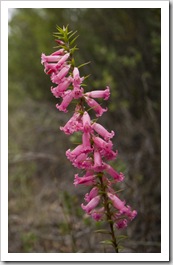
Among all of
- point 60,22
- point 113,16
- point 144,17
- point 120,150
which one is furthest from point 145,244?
point 60,22

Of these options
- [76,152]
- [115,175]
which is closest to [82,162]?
[76,152]

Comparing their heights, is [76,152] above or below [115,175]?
above

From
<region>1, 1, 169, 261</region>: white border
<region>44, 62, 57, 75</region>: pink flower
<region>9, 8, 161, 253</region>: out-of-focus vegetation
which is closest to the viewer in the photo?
<region>44, 62, 57, 75</region>: pink flower

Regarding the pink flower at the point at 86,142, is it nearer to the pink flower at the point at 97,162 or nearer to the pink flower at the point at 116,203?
the pink flower at the point at 97,162

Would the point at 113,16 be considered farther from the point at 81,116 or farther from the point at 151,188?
the point at 81,116

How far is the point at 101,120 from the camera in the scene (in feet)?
21.4

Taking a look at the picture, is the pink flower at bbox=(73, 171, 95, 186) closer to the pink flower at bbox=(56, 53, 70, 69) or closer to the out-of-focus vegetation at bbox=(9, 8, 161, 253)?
the pink flower at bbox=(56, 53, 70, 69)

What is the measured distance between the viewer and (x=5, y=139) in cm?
357

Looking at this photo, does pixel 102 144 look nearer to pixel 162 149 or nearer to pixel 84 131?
pixel 84 131

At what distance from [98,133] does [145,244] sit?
168 cm

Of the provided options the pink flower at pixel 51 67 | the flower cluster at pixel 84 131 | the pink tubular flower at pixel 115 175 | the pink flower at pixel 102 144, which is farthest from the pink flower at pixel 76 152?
the pink flower at pixel 51 67

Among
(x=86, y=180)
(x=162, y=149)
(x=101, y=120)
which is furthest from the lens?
(x=101, y=120)

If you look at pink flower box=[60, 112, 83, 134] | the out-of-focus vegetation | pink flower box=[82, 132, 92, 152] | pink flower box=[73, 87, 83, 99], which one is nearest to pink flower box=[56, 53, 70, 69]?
pink flower box=[73, 87, 83, 99]

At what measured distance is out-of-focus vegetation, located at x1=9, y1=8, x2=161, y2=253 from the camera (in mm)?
4617
